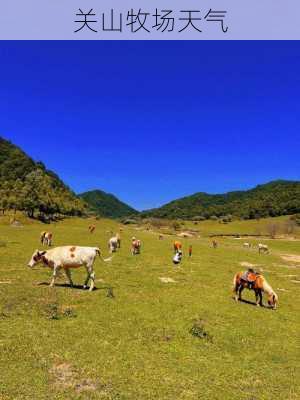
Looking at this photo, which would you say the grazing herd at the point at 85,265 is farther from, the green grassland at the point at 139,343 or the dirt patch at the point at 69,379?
the dirt patch at the point at 69,379

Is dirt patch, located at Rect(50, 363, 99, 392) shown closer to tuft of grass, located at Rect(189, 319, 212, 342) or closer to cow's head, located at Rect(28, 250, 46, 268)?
tuft of grass, located at Rect(189, 319, 212, 342)

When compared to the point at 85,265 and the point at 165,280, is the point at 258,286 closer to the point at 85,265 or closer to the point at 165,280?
the point at 165,280

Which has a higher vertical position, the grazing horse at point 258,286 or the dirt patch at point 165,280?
the grazing horse at point 258,286

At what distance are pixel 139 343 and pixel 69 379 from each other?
393 cm

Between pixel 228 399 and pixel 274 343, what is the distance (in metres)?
6.33

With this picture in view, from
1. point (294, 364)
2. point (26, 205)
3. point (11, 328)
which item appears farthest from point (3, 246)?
point (26, 205)

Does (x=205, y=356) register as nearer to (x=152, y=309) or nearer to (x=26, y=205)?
(x=152, y=309)

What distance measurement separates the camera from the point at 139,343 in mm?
14773

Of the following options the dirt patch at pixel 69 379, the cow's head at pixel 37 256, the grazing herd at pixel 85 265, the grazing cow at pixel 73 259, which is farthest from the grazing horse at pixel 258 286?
the dirt patch at pixel 69 379

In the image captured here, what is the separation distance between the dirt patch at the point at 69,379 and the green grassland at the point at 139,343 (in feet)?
0.10

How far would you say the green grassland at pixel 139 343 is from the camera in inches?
450

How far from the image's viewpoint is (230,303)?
2288cm

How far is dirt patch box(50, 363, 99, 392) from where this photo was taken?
11022 millimetres

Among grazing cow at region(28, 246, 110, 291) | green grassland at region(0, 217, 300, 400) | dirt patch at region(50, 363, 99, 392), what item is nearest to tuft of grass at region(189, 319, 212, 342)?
green grassland at region(0, 217, 300, 400)
